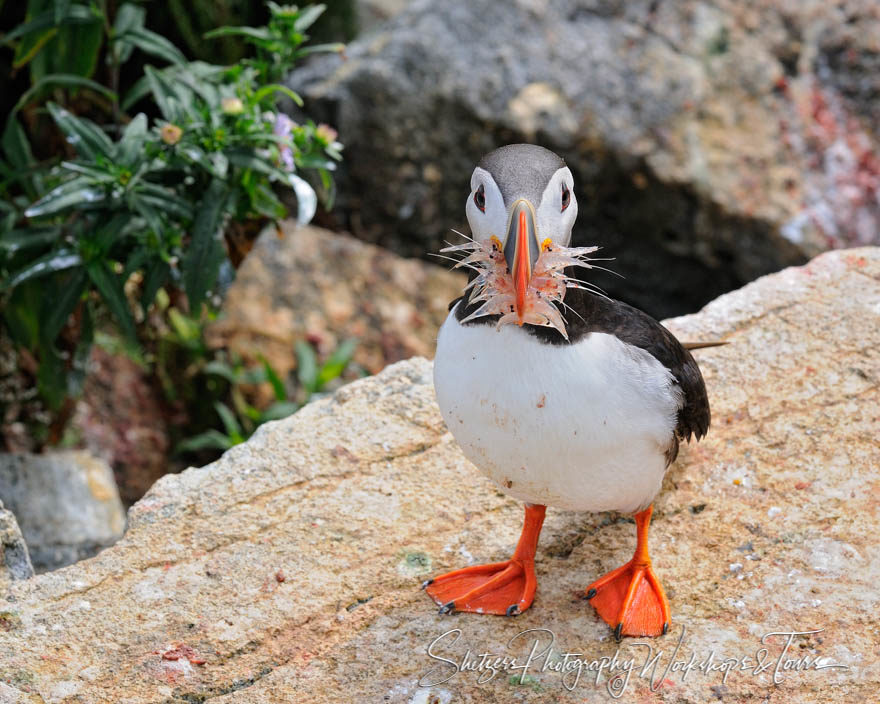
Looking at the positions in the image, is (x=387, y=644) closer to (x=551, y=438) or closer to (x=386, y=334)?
(x=551, y=438)

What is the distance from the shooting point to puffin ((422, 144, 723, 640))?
2514mm

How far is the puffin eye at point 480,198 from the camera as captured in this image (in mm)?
2576

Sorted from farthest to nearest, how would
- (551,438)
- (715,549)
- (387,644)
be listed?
(715,549) → (387,644) → (551,438)

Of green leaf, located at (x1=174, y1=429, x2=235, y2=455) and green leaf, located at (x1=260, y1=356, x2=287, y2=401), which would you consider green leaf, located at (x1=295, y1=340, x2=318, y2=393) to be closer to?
green leaf, located at (x1=260, y1=356, x2=287, y2=401)

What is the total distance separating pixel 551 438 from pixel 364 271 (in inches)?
147

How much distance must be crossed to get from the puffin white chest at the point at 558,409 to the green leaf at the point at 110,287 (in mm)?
1839

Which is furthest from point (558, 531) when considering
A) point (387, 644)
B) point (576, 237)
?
point (576, 237)

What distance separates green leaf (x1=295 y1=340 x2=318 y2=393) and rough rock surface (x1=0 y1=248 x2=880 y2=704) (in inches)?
61.7

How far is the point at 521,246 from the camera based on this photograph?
92.8 inches

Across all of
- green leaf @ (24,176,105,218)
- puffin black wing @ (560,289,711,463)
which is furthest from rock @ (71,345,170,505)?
puffin black wing @ (560,289,711,463)

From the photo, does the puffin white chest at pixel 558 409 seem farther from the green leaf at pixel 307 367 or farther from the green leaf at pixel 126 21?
the green leaf at pixel 307 367

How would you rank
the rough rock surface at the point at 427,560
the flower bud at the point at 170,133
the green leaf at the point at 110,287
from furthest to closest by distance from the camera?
A: the green leaf at the point at 110,287 → the flower bud at the point at 170,133 → the rough rock surface at the point at 427,560

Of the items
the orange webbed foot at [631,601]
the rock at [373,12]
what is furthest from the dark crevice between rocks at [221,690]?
the rock at [373,12]

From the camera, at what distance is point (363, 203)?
616 cm
